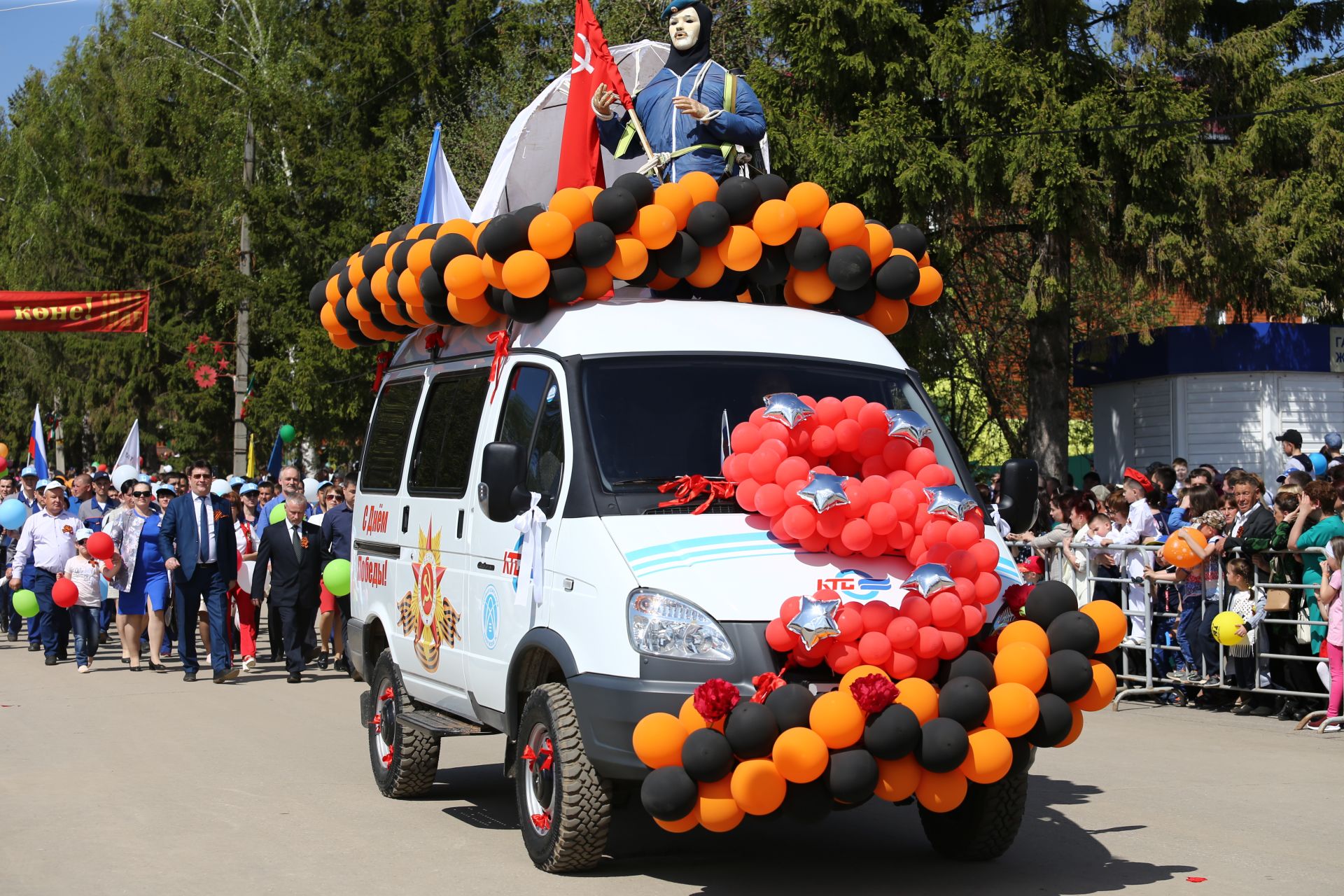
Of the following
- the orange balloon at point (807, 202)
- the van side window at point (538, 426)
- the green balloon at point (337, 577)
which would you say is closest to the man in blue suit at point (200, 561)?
the green balloon at point (337, 577)

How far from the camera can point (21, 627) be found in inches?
884

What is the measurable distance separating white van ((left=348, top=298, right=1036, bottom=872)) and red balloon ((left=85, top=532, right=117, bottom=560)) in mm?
9286

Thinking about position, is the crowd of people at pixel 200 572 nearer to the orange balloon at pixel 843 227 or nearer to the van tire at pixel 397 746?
the van tire at pixel 397 746

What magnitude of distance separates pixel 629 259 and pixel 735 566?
1824mm

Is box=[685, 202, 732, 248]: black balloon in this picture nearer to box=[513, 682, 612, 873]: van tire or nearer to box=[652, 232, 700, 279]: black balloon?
box=[652, 232, 700, 279]: black balloon

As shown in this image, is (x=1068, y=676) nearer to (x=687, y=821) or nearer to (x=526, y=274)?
(x=687, y=821)

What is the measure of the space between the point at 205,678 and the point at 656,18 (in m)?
17.5

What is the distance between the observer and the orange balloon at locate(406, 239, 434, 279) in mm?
8500

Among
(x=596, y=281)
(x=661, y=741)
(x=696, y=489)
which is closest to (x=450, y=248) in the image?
(x=596, y=281)

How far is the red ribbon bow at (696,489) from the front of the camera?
22.3 feet

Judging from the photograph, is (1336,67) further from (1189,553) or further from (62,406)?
(62,406)

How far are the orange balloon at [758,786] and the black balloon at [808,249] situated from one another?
2743mm

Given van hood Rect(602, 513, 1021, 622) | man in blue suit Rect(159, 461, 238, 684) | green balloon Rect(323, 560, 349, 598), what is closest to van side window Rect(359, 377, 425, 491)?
van hood Rect(602, 513, 1021, 622)

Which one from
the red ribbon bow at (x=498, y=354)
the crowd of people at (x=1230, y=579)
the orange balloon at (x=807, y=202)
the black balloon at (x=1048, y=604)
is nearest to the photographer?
the black balloon at (x=1048, y=604)
